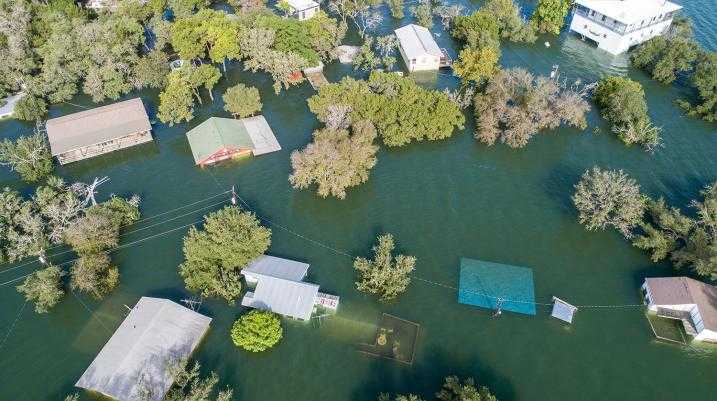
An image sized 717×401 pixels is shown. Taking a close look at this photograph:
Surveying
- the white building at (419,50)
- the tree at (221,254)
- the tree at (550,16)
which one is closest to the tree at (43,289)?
the tree at (221,254)

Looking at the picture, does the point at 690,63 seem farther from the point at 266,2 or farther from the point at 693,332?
the point at 266,2

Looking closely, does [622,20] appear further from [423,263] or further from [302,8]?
[423,263]

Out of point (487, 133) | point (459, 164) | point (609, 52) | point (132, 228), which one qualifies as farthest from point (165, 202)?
point (609, 52)

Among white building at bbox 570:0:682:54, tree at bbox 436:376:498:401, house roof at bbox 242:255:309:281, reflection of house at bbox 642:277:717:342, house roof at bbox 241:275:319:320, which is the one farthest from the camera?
white building at bbox 570:0:682:54

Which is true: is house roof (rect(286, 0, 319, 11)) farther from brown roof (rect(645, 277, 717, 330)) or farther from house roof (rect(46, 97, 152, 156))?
brown roof (rect(645, 277, 717, 330))

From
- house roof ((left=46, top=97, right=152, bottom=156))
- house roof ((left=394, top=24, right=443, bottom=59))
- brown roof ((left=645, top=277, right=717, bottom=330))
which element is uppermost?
house roof ((left=394, top=24, right=443, bottom=59))

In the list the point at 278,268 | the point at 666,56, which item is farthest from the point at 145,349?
the point at 666,56

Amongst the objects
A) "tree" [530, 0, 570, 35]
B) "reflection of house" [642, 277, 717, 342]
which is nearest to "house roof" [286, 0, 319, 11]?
"tree" [530, 0, 570, 35]
